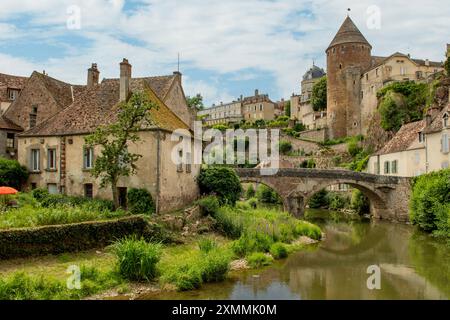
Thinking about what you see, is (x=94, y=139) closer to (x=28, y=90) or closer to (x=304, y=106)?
(x=28, y=90)

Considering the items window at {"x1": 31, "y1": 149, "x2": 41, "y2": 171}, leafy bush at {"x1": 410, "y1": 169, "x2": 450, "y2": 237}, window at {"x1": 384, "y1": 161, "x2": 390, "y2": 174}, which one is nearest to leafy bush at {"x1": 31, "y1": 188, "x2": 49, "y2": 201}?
window at {"x1": 31, "y1": 149, "x2": 41, "y2": 171}

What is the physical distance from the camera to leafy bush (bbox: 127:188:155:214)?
20.3 metres

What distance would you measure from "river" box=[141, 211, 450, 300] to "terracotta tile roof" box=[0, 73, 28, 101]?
23.1 metres

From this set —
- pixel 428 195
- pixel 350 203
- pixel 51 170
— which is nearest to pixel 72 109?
pixel 51 170

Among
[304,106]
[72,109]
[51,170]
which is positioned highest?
[304,106]

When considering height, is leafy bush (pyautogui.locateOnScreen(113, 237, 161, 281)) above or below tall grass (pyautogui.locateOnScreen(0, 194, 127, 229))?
below

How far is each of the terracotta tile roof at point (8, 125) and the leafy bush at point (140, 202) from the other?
10.2 meters

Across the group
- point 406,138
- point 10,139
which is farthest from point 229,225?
point 406,138

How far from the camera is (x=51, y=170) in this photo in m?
22.8

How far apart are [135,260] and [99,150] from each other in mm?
9421

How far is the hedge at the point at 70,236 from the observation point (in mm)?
13734

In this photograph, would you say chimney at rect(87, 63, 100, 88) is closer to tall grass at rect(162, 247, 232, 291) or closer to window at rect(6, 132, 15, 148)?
window at rect(6, 132, 15, 148)
